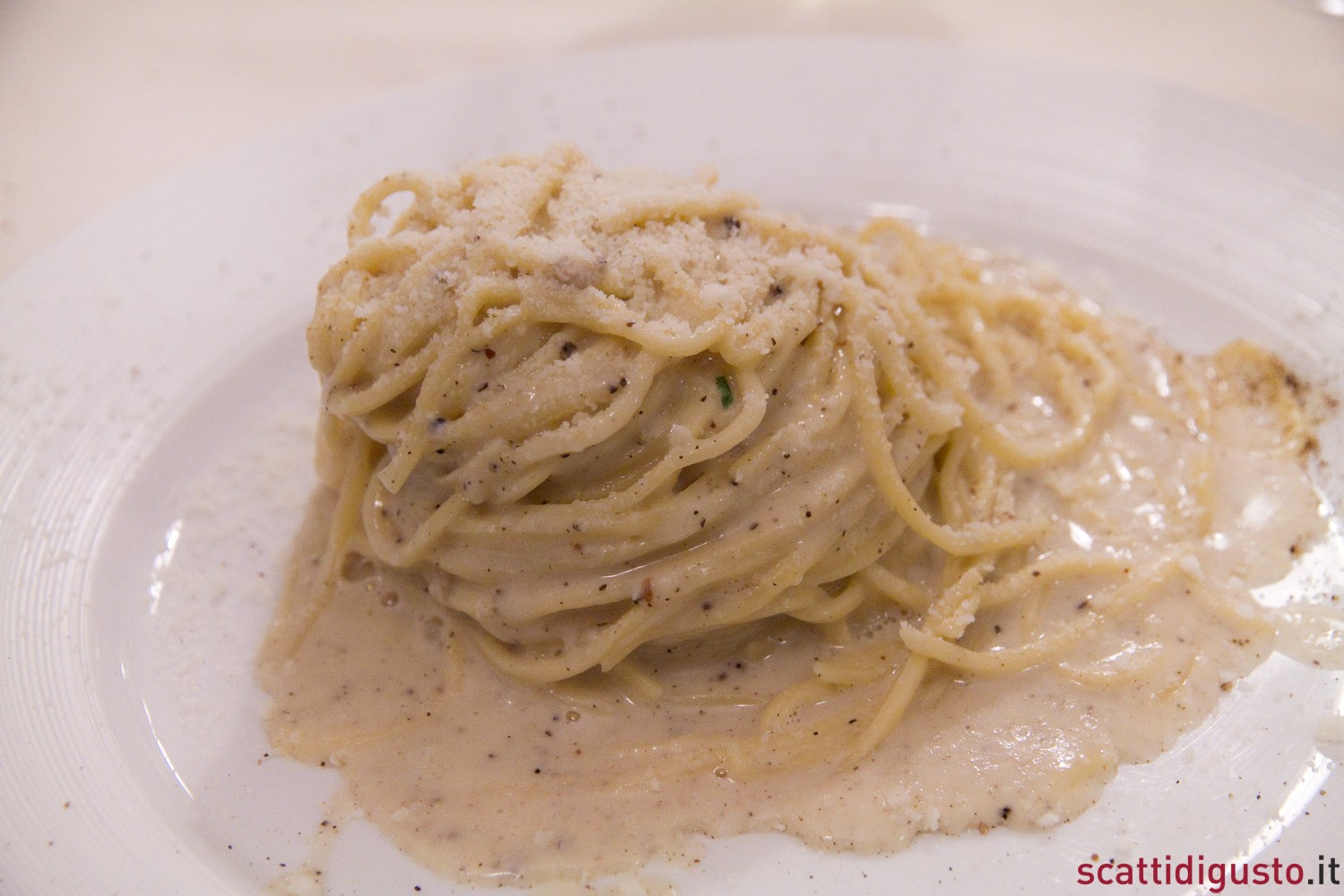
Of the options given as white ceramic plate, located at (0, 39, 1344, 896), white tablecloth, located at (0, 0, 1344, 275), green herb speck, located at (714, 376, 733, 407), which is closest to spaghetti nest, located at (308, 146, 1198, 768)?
green herb speck, located at (714, 376, 733, 407)

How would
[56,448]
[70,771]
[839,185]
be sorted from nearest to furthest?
[70,771] → [56,448] → [839,185]

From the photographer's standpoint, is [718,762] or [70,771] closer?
[70,771]

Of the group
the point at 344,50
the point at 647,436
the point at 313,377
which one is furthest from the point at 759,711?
the point at 344,50

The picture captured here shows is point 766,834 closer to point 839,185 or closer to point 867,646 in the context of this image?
point 867,646

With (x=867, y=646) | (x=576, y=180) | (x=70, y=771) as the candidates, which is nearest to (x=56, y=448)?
(x=70, y=771)

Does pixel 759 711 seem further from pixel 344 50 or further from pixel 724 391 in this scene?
pixel 344 50
